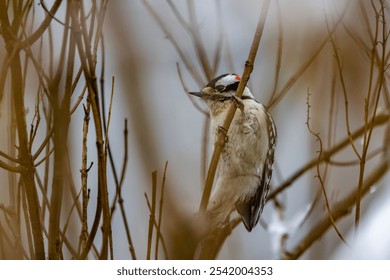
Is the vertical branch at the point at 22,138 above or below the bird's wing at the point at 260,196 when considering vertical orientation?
above

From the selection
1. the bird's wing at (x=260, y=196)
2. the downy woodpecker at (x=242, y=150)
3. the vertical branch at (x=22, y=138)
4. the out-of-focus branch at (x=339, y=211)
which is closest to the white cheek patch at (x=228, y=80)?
the downy woodpecker at (x=242, y=150)

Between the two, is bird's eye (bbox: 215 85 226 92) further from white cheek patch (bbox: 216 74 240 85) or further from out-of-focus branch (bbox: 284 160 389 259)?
out-of-focus branch (bbox: 284 160 389 259)

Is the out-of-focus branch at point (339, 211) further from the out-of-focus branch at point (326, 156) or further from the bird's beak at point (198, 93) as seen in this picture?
the bird's beak at point (198, 93)

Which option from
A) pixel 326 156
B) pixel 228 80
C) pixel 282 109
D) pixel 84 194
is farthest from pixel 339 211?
pixel 84 194

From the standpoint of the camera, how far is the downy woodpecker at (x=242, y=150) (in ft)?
4.45

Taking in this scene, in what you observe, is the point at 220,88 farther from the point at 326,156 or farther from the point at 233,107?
the point at 326,156

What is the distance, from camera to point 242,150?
142 centimetres

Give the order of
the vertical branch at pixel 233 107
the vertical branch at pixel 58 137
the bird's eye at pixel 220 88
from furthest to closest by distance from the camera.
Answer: the bird's eye at pixel 220 88 → the vertical branch at pixel 233 107 → the vertical branch at pixel 58 137

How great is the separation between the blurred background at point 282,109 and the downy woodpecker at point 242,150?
0.03 m

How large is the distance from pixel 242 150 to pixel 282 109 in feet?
0.56

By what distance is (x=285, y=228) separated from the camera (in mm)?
1289

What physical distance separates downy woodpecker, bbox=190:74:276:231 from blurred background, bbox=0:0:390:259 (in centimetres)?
3
